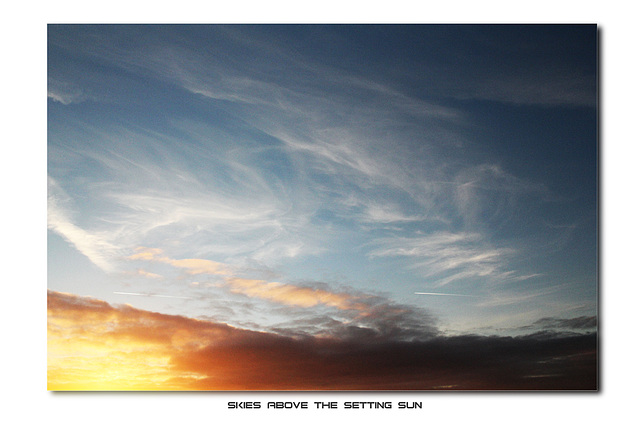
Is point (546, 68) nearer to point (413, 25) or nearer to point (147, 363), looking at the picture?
point (413, 25)

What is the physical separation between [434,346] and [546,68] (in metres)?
3.08

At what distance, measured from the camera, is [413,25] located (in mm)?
4898

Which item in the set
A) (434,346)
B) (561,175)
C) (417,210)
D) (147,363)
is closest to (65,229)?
(147,363)

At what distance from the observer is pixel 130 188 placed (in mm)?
4809

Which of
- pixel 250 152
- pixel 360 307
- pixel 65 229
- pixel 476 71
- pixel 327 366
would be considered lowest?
pixel 327 366
